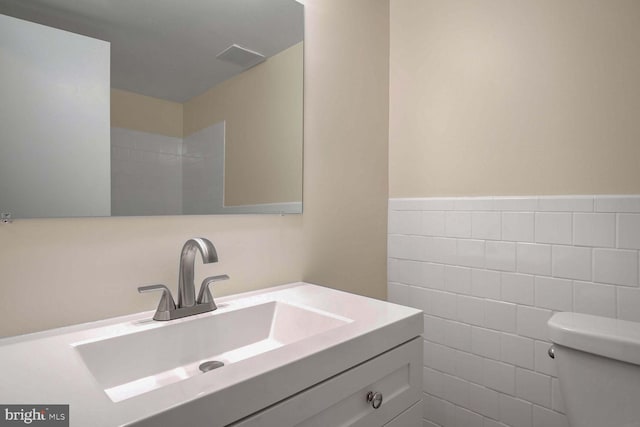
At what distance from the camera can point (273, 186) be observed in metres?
1.23

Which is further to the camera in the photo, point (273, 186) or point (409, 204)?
point (409, 204)

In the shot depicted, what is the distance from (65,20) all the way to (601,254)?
161 cm

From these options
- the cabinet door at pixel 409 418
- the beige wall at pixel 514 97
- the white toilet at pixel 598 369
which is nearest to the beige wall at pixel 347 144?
the beige wall at pixel 514 97

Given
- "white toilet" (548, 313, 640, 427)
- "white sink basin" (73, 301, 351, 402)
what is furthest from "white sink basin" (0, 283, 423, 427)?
"white toilet" (548, 313, 640, 427)

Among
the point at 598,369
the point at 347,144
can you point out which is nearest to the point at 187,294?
the point at 347,144

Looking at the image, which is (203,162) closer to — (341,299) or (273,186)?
(273,186)

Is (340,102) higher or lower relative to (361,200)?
higher

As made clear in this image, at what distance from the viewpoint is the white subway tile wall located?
3.70ft

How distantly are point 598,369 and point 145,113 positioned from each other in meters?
1.37

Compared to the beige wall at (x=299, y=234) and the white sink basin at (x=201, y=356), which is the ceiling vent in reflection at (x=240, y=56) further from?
the white sink basin at (x=201, y=356)

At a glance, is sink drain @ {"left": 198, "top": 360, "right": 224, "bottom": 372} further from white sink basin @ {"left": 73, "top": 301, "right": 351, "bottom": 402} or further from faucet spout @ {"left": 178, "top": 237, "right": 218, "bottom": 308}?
faucet spout @ {"left": 178, "top": 237, "right": 218, "bottom": 308}

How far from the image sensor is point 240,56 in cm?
115

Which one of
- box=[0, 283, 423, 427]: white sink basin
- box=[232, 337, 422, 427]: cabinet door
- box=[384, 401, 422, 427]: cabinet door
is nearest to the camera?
box=[0, 283, 423, 427]: white sink basin

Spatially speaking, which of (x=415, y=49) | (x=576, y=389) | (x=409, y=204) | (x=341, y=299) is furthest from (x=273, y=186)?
(x=576, y=389)
